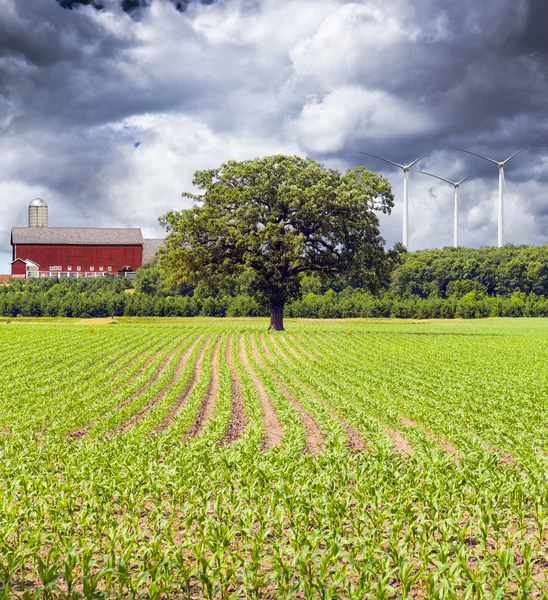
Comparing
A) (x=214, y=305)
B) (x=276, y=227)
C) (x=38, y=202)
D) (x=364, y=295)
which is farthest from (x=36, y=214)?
(x=276, y=227)

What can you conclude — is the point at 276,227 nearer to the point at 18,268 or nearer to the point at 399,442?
the point at 399,442

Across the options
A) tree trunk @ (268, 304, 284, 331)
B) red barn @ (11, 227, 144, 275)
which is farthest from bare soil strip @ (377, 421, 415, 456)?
red barn @ (11, 227, 144, 275)

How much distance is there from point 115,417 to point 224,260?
39.1 meters

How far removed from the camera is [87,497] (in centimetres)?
930

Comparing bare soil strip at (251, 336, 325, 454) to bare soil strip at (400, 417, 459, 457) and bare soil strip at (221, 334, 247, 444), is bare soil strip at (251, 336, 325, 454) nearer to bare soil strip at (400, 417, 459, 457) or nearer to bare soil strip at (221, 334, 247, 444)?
bare soil strip at (221, 334, 247, 444)

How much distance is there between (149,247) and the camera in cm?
16250

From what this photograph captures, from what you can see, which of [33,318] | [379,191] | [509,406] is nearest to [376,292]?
[379,191]

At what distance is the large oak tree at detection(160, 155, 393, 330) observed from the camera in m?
55.2

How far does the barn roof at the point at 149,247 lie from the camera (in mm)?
159500

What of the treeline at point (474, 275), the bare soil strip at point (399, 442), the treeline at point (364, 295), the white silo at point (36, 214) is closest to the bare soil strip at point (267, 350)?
the bare soil strip at point (399, 442)

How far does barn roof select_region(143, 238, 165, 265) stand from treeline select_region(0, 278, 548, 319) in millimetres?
29195

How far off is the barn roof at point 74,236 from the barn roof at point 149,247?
219 inches

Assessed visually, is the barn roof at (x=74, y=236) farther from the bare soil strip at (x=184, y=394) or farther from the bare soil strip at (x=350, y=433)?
the bare soil strip at (x=350, y=433)

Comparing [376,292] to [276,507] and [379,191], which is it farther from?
[276,507]
